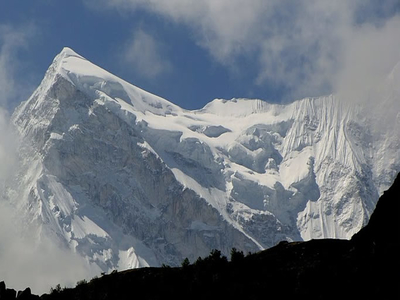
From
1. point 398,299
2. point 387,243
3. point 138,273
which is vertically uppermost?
point 138,273

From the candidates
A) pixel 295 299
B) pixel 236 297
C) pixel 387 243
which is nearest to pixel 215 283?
pixel 236 297

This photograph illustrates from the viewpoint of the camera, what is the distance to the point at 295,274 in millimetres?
41781

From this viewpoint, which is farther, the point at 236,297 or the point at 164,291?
the point at 164,291

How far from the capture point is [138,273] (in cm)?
4950

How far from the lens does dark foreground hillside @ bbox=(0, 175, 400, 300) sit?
37594 millimetres

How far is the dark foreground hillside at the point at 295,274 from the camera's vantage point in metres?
37.6

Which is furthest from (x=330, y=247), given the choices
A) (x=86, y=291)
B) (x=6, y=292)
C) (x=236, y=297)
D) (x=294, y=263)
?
(x=6, y=292)

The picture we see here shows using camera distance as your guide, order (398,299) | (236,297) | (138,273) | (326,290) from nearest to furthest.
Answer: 1. (398,299)
2. (326,290)
3. (236,297)
4. (138,273)

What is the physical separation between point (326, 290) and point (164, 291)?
31.7 ft

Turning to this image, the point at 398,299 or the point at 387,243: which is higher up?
the point at 387,243

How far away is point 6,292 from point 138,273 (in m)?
6.28

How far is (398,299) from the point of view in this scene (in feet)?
115

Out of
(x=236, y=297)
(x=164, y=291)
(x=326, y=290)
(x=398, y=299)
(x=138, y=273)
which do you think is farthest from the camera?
(x=138, y=273)

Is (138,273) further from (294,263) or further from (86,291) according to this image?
(294,263)
